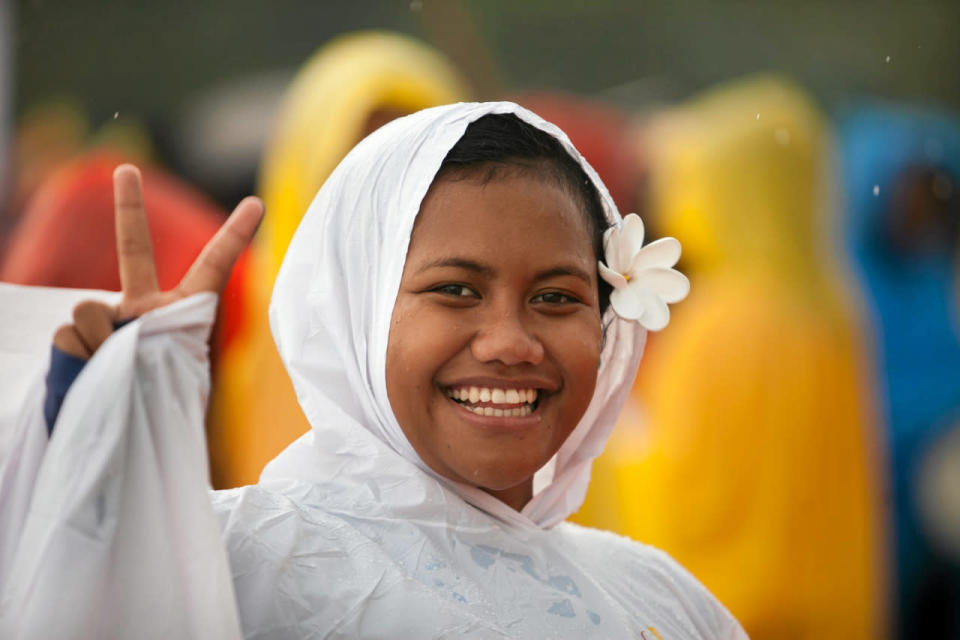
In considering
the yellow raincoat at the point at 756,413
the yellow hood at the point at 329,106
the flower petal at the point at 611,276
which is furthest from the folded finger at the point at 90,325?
the yellow raincoat at the point at 756,413

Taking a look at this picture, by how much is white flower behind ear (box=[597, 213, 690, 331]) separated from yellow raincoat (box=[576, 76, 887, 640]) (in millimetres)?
1881

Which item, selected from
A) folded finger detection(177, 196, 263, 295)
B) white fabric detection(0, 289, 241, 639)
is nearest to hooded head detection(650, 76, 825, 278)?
folded finger detection(177, 196, 263, 295)

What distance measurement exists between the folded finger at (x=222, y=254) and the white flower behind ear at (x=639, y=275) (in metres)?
0.47

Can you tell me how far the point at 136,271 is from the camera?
1.21m

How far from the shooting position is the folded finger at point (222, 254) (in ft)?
4.07

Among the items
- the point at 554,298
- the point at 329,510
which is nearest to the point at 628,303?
the point at 554,298

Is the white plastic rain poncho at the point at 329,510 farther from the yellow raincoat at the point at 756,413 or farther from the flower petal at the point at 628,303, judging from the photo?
the yellow raincoat at the point at 756,413

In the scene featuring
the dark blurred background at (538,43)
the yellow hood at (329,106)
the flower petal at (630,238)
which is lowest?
the flower petal at (630,238)

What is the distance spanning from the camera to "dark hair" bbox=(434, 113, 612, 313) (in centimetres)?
143

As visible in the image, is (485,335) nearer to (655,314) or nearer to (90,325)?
(655,314)

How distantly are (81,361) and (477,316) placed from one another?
17.4 inches

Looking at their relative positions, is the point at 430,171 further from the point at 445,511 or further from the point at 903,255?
the point at 903,255

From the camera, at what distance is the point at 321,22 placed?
406 centimetres

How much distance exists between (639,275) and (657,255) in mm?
37
